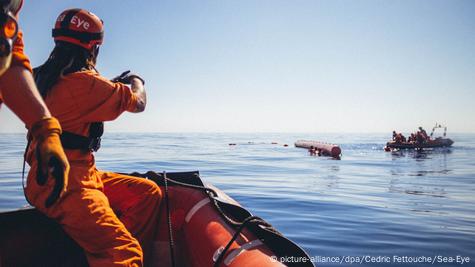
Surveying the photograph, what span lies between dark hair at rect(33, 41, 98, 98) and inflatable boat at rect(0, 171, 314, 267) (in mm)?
1276

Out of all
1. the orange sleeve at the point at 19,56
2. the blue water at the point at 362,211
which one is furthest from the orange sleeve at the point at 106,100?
the blue water at the point at 362,211

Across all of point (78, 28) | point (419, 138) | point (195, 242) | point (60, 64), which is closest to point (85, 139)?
point (60, 64)

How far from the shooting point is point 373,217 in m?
7.00

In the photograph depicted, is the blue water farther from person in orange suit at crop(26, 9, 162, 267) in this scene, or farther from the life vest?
the life vest

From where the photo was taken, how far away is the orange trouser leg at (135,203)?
3.22m

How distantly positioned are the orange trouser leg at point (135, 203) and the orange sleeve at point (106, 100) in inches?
35.7

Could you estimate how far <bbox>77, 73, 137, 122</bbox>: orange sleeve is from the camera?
2.43m

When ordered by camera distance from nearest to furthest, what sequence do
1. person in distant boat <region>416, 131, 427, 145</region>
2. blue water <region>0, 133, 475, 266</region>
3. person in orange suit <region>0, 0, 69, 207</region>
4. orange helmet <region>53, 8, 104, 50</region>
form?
person in orange suit <region>0, 0, 69, 207</region> < orange helmet <region>53, 8, 104, 50</region> < blue water <region>0, 133, 475, 266</region> < person in distant boat <region>416, 131, 427, 145</region>

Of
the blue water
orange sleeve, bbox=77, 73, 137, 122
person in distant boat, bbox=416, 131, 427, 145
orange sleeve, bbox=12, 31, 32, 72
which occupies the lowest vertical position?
A: the blue water

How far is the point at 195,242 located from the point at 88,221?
1.23m

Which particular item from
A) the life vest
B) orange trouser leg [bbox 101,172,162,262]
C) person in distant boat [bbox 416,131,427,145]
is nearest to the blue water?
orange trouser leg [bbox 101,172,162,262]

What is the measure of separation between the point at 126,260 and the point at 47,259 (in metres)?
1.07

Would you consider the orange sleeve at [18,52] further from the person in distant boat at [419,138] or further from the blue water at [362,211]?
the person in distant boat at [419,138]

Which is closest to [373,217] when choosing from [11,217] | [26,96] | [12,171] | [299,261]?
[299,261]
